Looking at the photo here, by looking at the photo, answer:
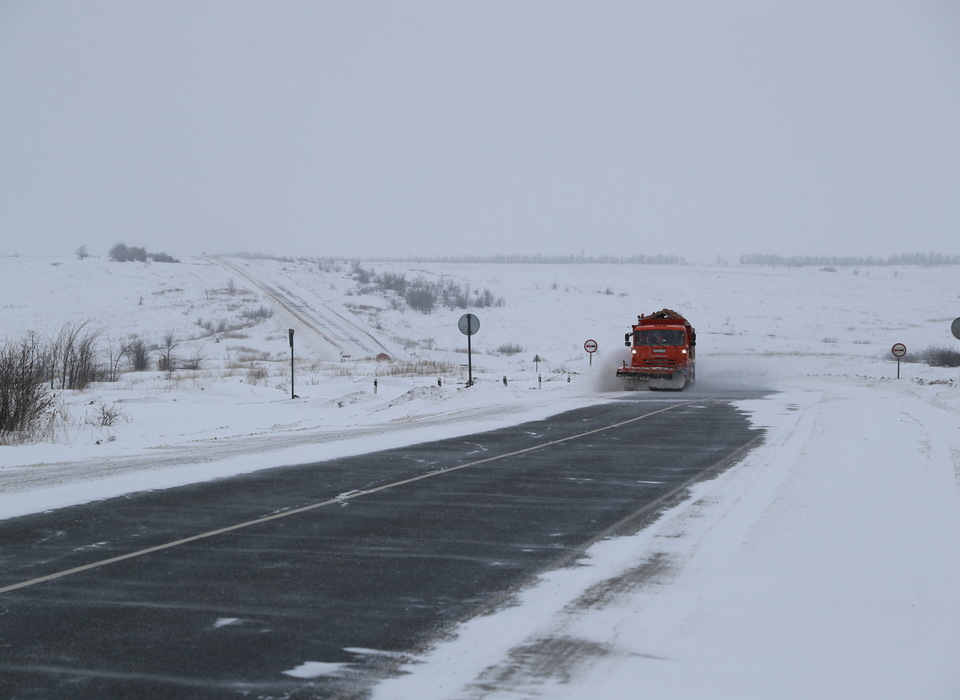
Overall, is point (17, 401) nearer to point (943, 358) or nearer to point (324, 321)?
point (943, 358)

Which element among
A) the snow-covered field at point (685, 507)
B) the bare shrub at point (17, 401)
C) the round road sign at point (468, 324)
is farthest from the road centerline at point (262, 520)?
the round road sign at point (468, 324)

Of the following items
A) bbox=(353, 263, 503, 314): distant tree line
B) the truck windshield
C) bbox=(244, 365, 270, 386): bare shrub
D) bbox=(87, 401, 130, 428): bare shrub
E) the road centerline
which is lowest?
bbox=(244, 365, 270, 386): bare shrub

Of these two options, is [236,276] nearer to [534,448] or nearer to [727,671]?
[534,448]

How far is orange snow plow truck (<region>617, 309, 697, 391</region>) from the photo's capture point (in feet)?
123

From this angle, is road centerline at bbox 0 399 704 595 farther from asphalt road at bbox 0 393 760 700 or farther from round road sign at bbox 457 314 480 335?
round road sign at bbox 457 314 480 335

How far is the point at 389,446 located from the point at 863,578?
1070 cm

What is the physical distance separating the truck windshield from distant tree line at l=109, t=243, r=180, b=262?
104 meters

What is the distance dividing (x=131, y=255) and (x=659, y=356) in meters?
109

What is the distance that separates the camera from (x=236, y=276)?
111062 millimetres

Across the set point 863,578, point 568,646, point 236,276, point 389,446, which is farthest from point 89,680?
point 236,276

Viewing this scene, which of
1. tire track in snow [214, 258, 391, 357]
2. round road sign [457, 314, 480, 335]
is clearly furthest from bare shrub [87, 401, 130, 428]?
tire track in snow [214, 258, 391, 357]

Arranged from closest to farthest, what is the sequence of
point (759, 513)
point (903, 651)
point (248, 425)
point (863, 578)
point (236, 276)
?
1. point (903, 651)
2. point (863, 578)
3. point (759, 513)
4. point (248, 425)
5. point (236, 276)

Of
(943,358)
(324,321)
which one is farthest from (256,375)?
(943,358)

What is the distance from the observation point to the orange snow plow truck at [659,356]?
123 feet
